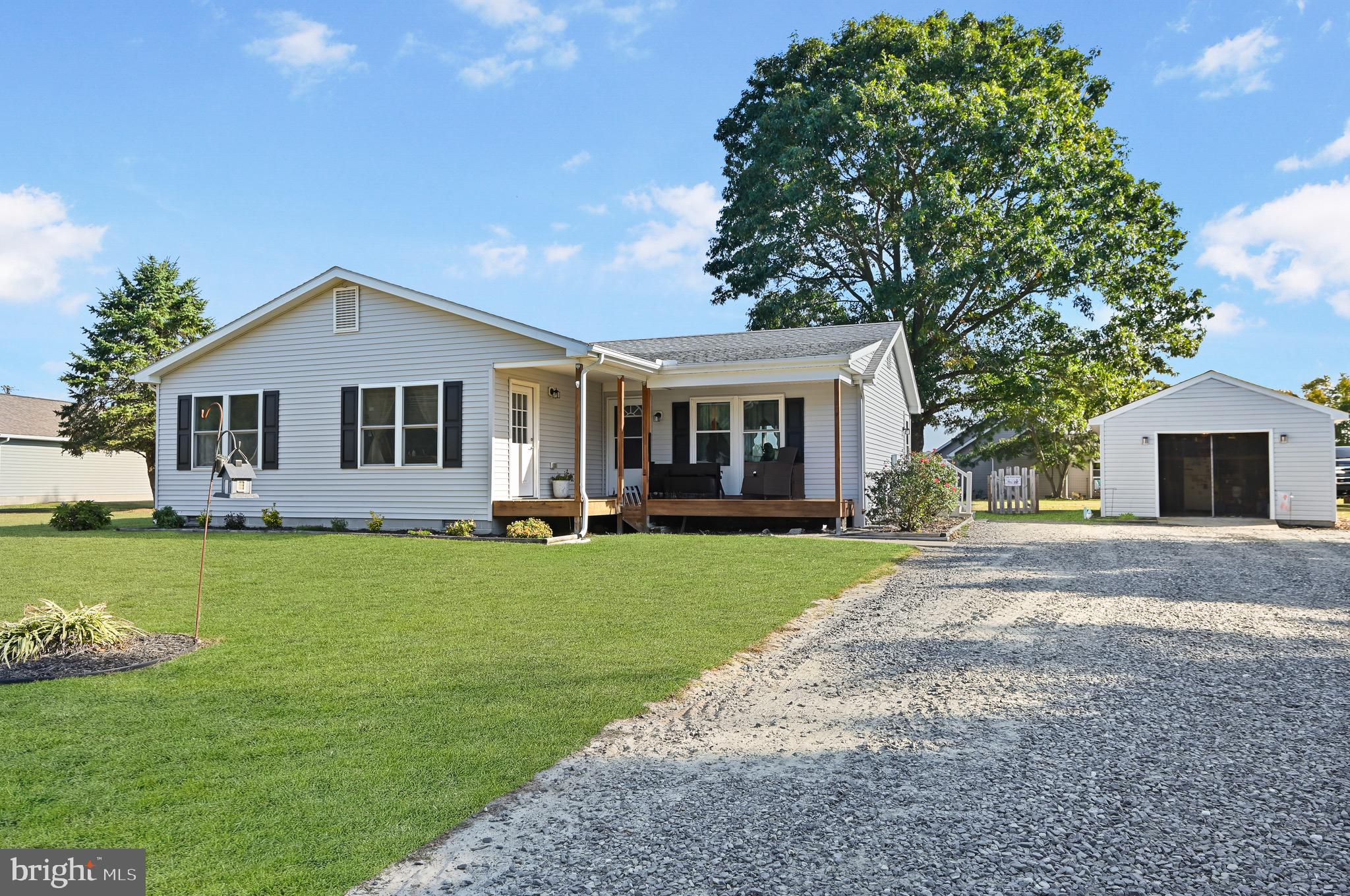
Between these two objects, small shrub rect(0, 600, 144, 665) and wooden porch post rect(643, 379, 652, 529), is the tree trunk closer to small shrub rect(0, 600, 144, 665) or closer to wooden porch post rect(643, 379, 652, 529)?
wooden porch post rect(643, 379, 652, 529)

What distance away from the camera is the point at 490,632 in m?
6.02

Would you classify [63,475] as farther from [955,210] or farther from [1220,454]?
[1220,454]

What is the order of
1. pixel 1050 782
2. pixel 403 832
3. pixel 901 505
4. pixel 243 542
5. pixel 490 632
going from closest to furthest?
pixel 403 832
pixel 1050 782
pixel 490 632
pixel 243 542
pixel 901 505

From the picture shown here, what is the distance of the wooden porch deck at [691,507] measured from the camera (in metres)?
13.5

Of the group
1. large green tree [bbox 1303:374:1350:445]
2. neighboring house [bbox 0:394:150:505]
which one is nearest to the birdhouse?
neighboring house [bbox 0:394:150:505]

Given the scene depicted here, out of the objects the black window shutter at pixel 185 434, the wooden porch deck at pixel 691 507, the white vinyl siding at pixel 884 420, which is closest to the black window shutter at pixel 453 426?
the wooden porch deck at pixel 691 507

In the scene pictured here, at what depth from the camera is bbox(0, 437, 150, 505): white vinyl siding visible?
2955 cm

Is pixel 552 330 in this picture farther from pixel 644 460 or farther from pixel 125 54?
pixel 125 54

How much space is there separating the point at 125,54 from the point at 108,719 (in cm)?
1531

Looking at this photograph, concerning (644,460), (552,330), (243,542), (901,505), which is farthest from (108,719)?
(901,505)

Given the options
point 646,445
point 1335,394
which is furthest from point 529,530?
point 1335,394

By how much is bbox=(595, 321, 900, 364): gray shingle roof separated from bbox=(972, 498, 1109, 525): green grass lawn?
19.3ft

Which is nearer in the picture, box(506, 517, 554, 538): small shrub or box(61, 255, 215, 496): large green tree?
box(506, 517, 554, 538): small shrub

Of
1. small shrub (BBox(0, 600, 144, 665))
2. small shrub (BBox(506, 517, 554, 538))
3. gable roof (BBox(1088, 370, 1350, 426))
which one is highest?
gable roof (BBox(1088, 370, 1350, 426))
